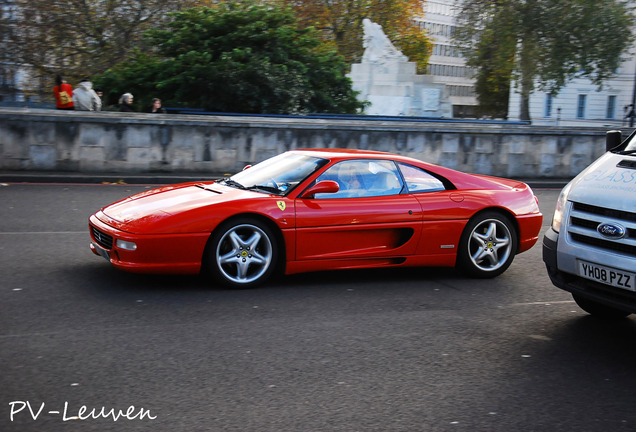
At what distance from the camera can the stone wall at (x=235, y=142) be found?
49.3ft

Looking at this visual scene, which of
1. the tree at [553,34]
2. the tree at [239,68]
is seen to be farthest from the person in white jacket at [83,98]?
the tree at [553,34]

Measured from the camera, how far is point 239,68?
2159 centimetres

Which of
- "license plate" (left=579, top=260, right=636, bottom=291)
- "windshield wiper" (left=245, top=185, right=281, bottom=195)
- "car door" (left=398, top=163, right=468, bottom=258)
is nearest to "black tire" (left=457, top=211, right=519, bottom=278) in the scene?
"car door" (left=398, top=163, right=468, bottom=258)

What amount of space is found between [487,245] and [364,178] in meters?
1.41

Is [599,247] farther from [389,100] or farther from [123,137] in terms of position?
[389,100]

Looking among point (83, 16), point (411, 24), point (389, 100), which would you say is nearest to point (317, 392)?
point (389, 100)

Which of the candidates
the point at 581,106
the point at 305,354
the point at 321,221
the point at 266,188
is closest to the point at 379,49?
the point at 266,188

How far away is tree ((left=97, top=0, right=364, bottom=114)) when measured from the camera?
21.6m

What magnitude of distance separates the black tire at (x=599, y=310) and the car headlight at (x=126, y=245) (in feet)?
11.7

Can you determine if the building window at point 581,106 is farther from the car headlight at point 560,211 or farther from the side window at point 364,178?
the car headlight at point 560,211

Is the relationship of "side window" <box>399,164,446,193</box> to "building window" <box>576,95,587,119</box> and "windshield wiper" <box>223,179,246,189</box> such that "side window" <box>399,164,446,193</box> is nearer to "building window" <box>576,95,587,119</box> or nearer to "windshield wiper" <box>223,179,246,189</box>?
"windshield wiper" <box>223,179,246,189</box>

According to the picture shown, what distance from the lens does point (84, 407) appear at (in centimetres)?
376

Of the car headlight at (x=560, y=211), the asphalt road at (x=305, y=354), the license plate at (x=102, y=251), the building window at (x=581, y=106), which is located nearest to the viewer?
the asphalt road at (x=305, y=354)

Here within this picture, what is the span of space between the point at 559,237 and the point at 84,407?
3.44 metres
